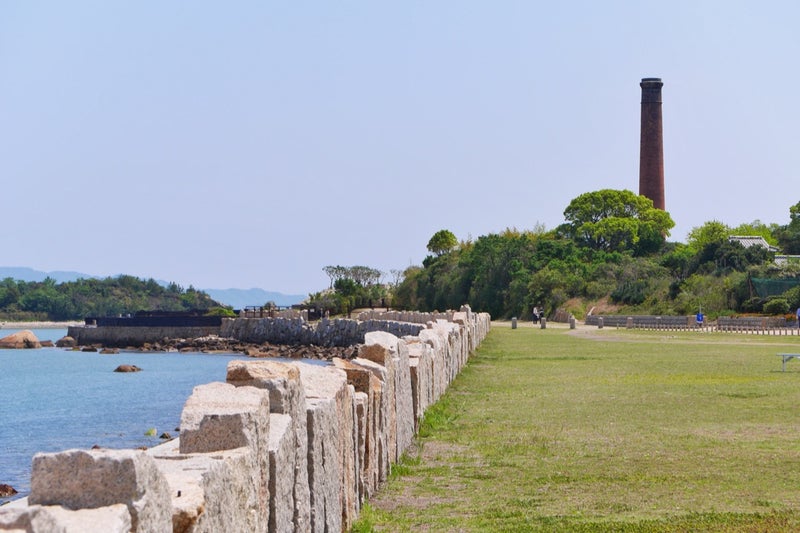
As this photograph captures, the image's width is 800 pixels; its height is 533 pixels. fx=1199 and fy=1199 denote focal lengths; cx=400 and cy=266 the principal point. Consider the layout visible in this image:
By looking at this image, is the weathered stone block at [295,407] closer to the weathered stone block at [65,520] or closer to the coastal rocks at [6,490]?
the weathered stone block at [65,520]

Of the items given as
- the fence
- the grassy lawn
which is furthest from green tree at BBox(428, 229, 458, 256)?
the grassy lawn

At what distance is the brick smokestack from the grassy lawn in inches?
3273

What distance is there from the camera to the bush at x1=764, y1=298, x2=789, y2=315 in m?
54.3

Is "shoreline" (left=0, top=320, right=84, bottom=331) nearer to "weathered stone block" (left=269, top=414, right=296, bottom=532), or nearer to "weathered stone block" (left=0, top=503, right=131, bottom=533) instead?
"weathered stone block" (left=269, top=414, right=296, bottom=532)

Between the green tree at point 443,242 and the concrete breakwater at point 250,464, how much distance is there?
98373mm

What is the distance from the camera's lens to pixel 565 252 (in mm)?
84312

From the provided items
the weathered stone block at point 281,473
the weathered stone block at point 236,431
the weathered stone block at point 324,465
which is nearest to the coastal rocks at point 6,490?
the weathered stone block at point 324,465

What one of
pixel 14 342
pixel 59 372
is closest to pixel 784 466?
pixel 59 372

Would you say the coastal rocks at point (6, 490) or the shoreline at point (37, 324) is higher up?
the shoreline at point (37, 324)

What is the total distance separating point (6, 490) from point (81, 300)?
495 ft

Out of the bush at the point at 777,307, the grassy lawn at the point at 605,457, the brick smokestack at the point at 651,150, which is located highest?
the brick smokestack at the point at 651,150

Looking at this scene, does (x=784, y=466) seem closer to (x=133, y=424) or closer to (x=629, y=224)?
(x=133, y=424)

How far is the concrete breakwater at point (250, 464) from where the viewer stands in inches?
157

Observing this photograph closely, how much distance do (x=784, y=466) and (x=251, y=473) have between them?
723 centimetres
